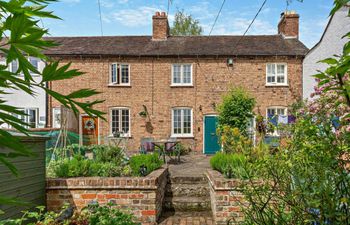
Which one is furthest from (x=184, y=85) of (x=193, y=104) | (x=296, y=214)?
(x=296, y=214)

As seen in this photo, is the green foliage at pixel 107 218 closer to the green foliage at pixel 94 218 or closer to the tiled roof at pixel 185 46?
the green foliage at pixel 94 218

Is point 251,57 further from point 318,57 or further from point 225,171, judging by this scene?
point 225,171

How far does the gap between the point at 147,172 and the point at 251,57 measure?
44.6 feet

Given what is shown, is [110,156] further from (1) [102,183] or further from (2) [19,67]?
(2) [19,67]

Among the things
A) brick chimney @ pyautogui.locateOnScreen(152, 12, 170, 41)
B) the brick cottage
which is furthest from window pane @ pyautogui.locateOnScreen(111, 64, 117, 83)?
brick chimney @ pyautogui.locateOnScreen(152, 12, 170, 41)

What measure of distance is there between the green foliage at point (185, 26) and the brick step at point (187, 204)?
2716 cm

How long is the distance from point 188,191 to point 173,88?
12079 millimetres

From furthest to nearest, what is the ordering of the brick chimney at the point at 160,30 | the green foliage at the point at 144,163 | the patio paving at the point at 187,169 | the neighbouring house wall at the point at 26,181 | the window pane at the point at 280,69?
the brick chimney at the point at 160,30, the window pane at the point at 280,69, the patio paving at the point at 187,169, the green foliage at the point at 144,163, the neighbouring house wall at the point at 26,181

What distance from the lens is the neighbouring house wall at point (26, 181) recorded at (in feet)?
14.0

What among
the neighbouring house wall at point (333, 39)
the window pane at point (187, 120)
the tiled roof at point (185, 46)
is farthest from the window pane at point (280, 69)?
the window pane at point (187, 120)

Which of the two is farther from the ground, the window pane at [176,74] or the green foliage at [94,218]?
the window pane at [176,74]

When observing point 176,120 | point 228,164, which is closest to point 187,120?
point 176,120

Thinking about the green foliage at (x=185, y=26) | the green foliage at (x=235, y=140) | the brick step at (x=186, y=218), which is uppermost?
the green foliage at (x=185, y=26)

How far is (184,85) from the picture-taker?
18.8 m
